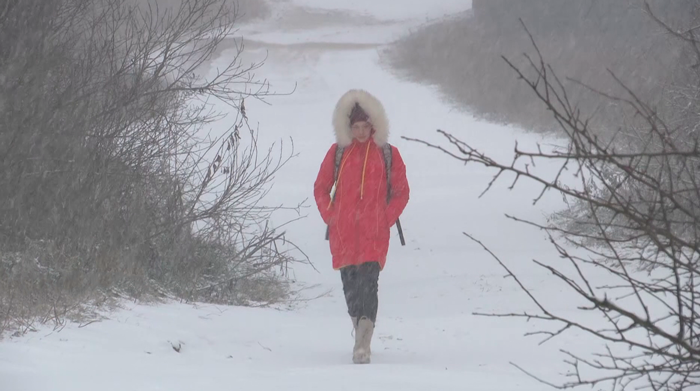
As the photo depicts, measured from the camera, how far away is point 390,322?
27.9 feet

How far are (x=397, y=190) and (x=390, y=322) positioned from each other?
2.61 m

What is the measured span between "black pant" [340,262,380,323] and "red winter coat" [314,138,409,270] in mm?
81

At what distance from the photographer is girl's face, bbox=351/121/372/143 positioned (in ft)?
20.5

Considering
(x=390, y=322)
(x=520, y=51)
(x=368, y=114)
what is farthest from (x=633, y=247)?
(x=520, y=51)

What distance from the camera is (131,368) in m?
4.60

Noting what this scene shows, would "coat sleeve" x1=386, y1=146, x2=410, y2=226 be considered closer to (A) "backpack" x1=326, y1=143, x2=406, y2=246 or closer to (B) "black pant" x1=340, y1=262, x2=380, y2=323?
(A) "backpack" x1=326, y1=143, x2=406, y2=246

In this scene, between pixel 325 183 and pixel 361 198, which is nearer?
pixel 361 198

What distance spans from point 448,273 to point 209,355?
8046 millimetres

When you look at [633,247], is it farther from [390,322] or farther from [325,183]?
[390,322]

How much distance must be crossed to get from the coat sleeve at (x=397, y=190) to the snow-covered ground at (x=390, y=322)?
1037 mm

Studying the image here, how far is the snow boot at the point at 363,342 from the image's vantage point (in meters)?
5.89

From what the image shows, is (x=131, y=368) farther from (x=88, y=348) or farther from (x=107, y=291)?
(x=107, y=291)

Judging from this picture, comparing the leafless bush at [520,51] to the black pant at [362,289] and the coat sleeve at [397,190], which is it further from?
the black pant at [362,289]

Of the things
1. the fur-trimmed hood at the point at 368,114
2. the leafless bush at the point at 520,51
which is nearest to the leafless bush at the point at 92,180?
the fur-trimmed hood at the point at 368,114
